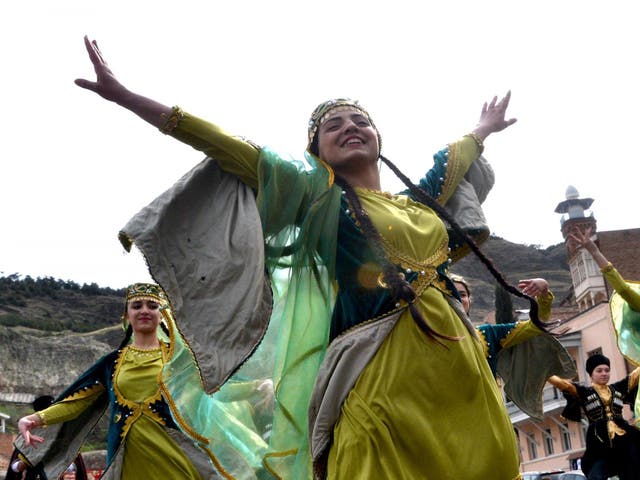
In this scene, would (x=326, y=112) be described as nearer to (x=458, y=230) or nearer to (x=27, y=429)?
(x=458, y=230)

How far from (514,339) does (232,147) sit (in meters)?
2.81

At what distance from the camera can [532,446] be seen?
143 ft

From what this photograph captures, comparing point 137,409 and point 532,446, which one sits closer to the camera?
point 137,409

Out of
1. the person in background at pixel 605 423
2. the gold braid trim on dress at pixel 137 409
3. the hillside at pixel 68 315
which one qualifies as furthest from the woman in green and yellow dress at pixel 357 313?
the person in background at pixel 605 423

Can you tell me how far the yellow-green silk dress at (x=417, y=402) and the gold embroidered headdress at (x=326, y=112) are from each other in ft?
1.73

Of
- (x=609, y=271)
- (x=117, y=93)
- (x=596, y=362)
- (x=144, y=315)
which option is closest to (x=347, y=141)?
(x=117, y=93)

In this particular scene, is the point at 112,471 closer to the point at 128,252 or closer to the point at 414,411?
the point at 128,252

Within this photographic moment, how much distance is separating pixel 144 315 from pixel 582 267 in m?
47.4

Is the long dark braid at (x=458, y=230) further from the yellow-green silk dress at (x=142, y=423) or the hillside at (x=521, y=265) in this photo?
the hillside at (x=521, y=265)

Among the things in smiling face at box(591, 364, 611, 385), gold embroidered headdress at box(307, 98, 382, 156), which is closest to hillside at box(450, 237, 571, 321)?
smiling face at box(591, 364, 611, 385)

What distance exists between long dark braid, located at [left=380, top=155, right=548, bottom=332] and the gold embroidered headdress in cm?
19

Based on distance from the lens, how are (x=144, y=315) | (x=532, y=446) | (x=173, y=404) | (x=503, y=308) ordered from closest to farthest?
(x=173, y=404) → (x=144, y=315) → (x=503, y=308) → (x=532, y=446)

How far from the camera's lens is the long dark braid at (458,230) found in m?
4.00

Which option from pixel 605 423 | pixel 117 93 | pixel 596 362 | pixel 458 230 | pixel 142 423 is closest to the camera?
pixel 117 93
